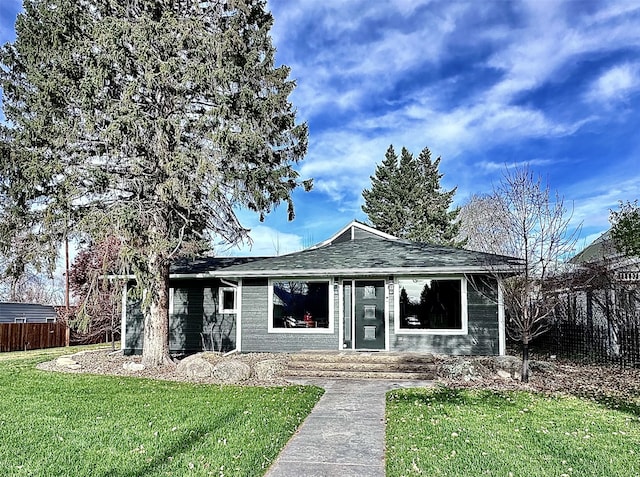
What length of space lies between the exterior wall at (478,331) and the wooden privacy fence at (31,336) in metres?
16.0

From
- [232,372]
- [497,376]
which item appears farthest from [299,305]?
[497,376]

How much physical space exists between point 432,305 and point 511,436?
6.15 metres

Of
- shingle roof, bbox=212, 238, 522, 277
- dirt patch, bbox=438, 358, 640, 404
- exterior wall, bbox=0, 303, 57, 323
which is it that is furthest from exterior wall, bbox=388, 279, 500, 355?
exterior wall, bbox=0, 303, 57, 323

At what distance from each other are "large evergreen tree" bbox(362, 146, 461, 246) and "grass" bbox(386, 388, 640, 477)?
22.9 metres

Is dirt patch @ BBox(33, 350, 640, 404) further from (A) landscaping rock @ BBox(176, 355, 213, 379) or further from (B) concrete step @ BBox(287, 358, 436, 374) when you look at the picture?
(B) concrete step @ BBox(287, 358, 436, 374)

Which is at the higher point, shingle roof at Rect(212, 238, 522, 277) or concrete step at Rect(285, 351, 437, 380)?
shingle roof at Rect(212, 238, 522, 277)

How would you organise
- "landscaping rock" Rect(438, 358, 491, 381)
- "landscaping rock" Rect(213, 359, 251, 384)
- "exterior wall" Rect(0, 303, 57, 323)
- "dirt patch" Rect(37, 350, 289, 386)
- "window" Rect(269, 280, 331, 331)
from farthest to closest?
"exterior wall" Rect(0, 303, 57, 323), "window" Rect(269, 280, 331, 331), "dirt patch" Rect(37, 350, 289, 386), "landscaping rock" Rect(213, 359, 251, 384), "landscaping rock" Rect(438, 358, 491, 381)

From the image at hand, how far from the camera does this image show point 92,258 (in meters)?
17.8

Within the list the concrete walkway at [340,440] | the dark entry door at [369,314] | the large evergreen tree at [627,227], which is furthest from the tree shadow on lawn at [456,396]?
the large evergreen tree at [627,227]

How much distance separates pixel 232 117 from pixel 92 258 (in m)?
10.9

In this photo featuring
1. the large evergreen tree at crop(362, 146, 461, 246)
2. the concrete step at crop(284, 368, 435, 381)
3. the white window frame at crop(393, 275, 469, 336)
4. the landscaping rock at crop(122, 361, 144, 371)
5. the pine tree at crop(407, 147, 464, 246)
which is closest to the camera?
the concrete step at crop(284, 368, 435, 381)

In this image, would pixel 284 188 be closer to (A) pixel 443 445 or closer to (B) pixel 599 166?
(A) pixel 443 445

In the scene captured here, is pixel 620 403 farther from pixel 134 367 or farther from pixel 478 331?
pixel 134 367

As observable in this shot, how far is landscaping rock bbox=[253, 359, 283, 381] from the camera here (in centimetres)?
928
